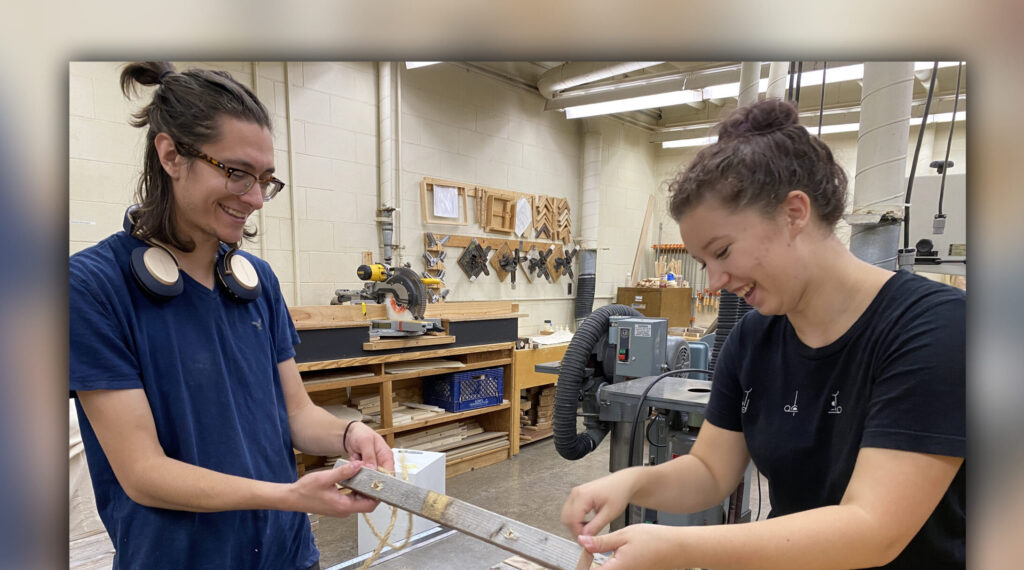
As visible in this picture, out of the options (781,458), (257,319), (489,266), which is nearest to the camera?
(781,458)

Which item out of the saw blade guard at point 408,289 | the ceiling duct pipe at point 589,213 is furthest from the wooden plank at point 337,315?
the ceiling duct pipe at point 589,213

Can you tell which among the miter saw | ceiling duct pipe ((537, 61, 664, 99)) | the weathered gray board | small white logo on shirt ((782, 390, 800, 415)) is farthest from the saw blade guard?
ceiling duct pipe ((537, 61, 664, 99))

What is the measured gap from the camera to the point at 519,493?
111 inches

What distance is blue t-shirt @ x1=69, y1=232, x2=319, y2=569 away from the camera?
2.02ft

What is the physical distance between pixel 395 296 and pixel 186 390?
1534mm

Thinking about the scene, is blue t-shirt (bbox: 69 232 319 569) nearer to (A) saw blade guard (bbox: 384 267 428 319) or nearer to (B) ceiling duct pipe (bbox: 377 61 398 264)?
(A) saw blade guard (bbox: 384 267 428 319)

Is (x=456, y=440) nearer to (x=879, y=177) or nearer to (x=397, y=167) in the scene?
(x=397, y=167)

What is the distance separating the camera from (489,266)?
13.4 feet

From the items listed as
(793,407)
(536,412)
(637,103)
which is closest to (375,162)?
(637,103)
